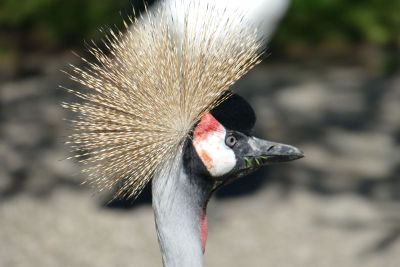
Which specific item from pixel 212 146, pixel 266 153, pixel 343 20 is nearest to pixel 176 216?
pixel 212 146

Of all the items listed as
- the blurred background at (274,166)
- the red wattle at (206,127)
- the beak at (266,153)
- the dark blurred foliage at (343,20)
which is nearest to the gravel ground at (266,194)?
the blurred background at (274,166)

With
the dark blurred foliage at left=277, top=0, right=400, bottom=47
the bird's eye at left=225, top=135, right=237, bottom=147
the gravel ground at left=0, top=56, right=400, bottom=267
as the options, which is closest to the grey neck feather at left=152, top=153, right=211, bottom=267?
the bird's eye at left=225, top=135, right=237, bottom=147

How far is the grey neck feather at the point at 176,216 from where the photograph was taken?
1705mm

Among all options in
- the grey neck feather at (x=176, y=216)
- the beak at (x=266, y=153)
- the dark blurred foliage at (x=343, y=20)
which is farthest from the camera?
the dark blurred foliage at (x=343, y=20)

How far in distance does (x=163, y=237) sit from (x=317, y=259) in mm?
1880

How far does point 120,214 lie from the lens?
3770mm

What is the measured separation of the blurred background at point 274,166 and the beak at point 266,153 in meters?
1.67

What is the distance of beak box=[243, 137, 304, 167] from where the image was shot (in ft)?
6.07

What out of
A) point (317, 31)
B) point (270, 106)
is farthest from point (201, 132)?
point (317, 31)

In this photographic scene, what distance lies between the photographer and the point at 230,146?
1.81m

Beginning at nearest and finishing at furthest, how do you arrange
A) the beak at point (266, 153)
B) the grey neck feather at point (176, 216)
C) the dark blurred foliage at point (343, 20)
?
1. the grey neck feather at point (176, 216)
2. the beak at point (266, 153)
3. the dark blurred foliage at point (343, 20)

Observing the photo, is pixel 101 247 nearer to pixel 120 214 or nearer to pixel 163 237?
pixel 120 214

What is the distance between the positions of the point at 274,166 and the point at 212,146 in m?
2.43

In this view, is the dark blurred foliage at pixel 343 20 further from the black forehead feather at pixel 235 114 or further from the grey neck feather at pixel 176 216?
the grey neck feather at pixel 176 216
